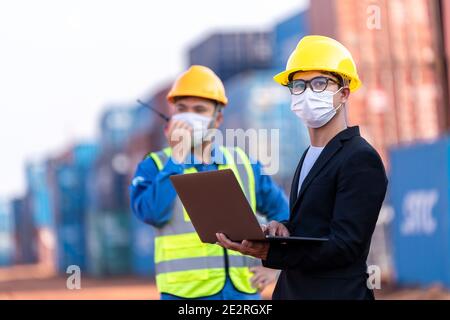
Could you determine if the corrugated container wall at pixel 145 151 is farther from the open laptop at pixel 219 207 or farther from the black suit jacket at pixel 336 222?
the black suit jacket at pixel 336 222

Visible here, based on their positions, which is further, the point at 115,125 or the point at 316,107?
the point at 115,125

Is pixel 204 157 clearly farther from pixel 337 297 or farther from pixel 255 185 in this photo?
pixel 337 297

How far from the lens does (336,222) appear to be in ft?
12.2

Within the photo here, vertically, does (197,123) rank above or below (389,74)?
below

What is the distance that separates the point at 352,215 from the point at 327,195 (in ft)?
0.52

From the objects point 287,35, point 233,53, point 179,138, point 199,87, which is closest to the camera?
point 179,138

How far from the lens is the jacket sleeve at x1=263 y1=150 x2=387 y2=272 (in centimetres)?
369

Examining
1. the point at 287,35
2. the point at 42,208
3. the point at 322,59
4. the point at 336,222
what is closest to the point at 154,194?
the point at 322,59

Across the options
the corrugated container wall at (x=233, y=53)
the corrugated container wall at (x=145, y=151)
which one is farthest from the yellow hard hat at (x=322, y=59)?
the corrugated container wall at (x=233, y=53)

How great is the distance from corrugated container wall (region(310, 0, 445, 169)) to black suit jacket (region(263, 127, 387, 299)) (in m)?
17.7

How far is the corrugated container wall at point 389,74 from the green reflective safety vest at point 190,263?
16.4m

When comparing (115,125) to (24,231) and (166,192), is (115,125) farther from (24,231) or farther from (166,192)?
(166,192)

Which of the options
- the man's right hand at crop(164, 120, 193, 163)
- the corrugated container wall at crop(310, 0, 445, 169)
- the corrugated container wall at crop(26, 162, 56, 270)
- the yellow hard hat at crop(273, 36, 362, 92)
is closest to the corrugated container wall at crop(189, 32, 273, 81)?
the corrugated container wall at crop(310, 0, 445, 169)

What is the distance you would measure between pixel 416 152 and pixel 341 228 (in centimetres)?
1403
